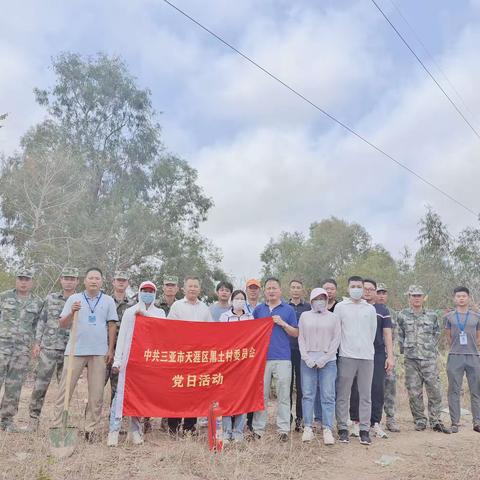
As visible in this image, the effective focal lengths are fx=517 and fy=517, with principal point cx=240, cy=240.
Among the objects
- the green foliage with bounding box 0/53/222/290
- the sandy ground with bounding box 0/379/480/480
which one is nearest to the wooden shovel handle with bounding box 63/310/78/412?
the sandy ground with bounding box 0/379/480/480

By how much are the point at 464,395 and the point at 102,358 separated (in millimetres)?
7447

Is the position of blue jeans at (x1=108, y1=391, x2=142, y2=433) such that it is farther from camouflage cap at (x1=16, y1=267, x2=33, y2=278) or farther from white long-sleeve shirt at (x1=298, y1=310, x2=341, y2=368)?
white long-sleeve shirt at (x1=298, y1=310, x2=341, y2=368)

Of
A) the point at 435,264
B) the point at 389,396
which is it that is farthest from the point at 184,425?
the point at 435,264

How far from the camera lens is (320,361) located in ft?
19.0

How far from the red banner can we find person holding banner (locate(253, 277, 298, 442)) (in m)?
0.09

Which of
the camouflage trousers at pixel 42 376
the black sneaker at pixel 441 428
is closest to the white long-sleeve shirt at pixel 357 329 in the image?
the black sneaker at pixel 441 428

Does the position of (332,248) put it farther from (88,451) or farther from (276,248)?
(88,451)

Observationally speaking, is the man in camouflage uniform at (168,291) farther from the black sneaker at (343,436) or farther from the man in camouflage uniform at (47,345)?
the black sneaker at (343,436)

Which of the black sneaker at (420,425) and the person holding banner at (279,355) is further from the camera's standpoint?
the black sneaker at (420,425)

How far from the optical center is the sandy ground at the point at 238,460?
4.60 metres

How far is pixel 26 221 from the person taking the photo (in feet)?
75.4

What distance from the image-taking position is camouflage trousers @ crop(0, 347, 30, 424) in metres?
5.86

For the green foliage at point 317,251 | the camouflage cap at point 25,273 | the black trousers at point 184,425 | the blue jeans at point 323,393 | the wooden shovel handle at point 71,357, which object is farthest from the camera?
the green foliage at point 317,251

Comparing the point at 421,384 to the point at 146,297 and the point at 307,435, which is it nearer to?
Result: the point at 307,435
